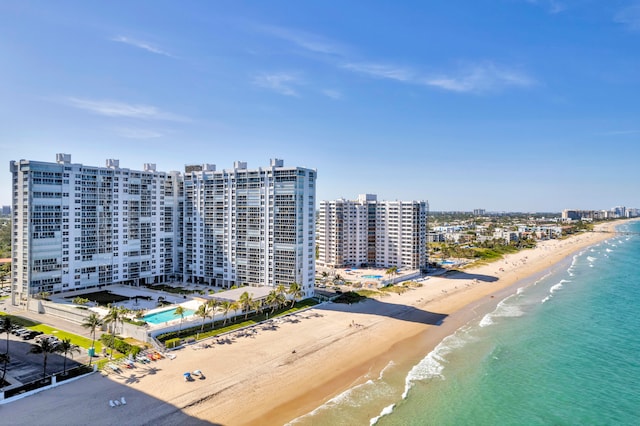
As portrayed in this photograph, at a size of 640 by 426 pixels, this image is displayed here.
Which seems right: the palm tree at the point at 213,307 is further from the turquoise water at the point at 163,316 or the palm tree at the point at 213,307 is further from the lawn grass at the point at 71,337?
the lawn grass at the point at 71,337

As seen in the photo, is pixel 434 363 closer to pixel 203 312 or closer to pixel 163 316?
pixel 203 312

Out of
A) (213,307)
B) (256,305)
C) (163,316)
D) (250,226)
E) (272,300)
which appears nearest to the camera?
(213,307)

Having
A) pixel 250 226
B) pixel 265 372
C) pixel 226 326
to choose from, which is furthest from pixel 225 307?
pixel 250 226

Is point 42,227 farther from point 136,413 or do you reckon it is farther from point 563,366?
point 563,366

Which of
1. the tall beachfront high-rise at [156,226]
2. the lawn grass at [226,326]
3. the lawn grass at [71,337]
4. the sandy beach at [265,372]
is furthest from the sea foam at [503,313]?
the lawn grass at [71,337]

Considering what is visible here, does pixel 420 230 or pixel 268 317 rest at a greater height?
pixel 420 230

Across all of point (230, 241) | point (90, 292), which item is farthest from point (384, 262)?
point (90, 292)

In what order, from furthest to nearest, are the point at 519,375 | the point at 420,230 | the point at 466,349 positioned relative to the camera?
the point at 420,230 → the point at 466,349 → the point at 519,375
